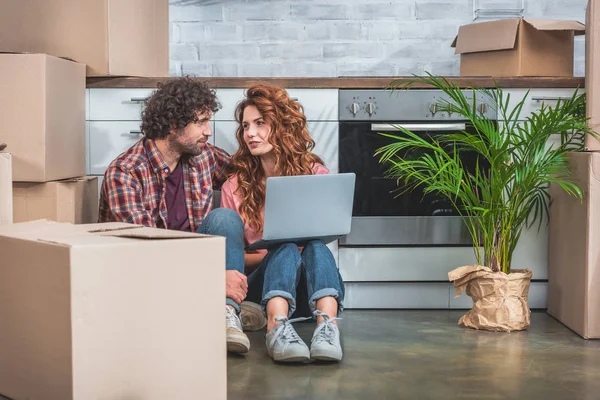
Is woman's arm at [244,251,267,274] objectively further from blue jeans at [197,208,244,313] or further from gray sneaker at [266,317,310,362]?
gray sneaker at [266,317,310,362]

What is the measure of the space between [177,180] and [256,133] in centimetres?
30

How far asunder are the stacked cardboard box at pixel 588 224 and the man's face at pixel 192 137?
4.02ft

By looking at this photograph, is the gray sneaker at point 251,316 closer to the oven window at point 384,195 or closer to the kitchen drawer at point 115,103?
the oven window at point 384,195

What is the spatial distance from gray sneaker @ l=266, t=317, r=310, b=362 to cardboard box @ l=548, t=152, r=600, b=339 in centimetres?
97

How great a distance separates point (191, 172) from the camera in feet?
9.21

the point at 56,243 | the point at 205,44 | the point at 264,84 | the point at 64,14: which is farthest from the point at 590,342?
the point at 205,44

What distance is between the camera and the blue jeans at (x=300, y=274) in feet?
8.34

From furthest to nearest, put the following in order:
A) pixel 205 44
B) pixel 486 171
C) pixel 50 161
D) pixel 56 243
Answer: pixel 205 44 < pixel 486 171 < pixel 50 161 < pixel 56 243

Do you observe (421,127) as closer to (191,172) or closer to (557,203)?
(557,203)

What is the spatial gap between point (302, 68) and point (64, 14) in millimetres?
1502

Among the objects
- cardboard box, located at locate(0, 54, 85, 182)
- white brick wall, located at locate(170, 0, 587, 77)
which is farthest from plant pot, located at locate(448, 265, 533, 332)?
white brick wall, located at locate(170, 0, 587, 77)

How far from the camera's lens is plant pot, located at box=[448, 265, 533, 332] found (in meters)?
2.82

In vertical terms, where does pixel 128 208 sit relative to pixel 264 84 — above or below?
below

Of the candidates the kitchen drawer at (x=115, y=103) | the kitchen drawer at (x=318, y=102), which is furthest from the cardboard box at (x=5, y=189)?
the kitchen drawer at (x=318, y=102)
